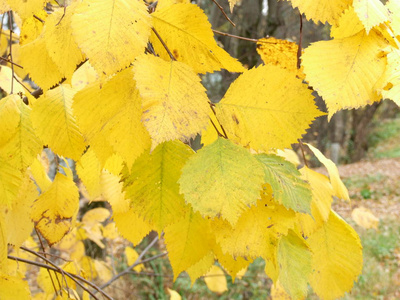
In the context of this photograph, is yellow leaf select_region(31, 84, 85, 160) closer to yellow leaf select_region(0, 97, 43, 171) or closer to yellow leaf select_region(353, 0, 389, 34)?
yellow leaf select_region(0, 97, 43, 171)

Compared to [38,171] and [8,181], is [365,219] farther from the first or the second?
[8,181]

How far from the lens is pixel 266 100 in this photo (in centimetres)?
36

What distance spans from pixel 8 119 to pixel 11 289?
264 mm

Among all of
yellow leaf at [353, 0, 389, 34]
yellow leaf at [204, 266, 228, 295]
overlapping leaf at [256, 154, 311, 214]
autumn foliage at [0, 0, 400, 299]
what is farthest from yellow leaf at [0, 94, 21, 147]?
yellow leaf at [204, 266, 228, 295]

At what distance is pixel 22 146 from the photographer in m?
0.50

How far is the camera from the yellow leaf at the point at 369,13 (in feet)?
1.14

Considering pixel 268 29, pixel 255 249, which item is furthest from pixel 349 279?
pixel 268 29

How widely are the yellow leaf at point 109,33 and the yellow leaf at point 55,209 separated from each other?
0.42 metres

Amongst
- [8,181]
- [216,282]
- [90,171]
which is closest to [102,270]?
[216,282]

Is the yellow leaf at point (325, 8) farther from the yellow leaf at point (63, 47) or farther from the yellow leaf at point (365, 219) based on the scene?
the yellow leaf at point (365, 219)

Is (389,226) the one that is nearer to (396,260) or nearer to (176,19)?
(396,260)

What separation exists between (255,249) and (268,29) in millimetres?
2595

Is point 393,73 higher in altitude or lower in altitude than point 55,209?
higher

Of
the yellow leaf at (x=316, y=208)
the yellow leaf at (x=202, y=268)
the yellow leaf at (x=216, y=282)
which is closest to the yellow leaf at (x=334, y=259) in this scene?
the yellow leaf at (x=316, y=208)
